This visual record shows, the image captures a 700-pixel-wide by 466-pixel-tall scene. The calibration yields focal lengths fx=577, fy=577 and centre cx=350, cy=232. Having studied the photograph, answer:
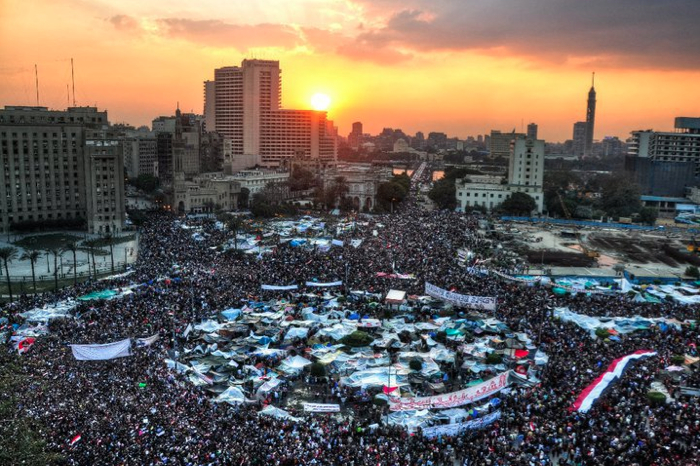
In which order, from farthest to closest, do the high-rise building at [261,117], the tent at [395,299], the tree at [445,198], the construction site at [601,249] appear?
the high-rise building at [261,117], the tree at [445,198], the construction site at [601,249], the tent at [395,299]

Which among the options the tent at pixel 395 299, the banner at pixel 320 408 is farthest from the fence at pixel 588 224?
the banner at pixel 320 408

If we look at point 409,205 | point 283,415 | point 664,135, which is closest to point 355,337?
point 283,415

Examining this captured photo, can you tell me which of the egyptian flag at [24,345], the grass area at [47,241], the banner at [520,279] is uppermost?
the banner at [520,279]

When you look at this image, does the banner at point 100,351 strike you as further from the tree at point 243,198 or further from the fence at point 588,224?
the tree at point 243,198

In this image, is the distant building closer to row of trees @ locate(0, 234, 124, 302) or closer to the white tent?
row of trees @ locate(0, 234, 124, 302)

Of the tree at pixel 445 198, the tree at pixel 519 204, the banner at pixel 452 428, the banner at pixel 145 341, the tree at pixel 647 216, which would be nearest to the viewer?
the banner at pixel 452 428

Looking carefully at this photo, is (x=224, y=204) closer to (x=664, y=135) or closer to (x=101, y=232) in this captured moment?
(x=101, y=232)

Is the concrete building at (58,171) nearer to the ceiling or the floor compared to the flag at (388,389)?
nearer to the ceiling
